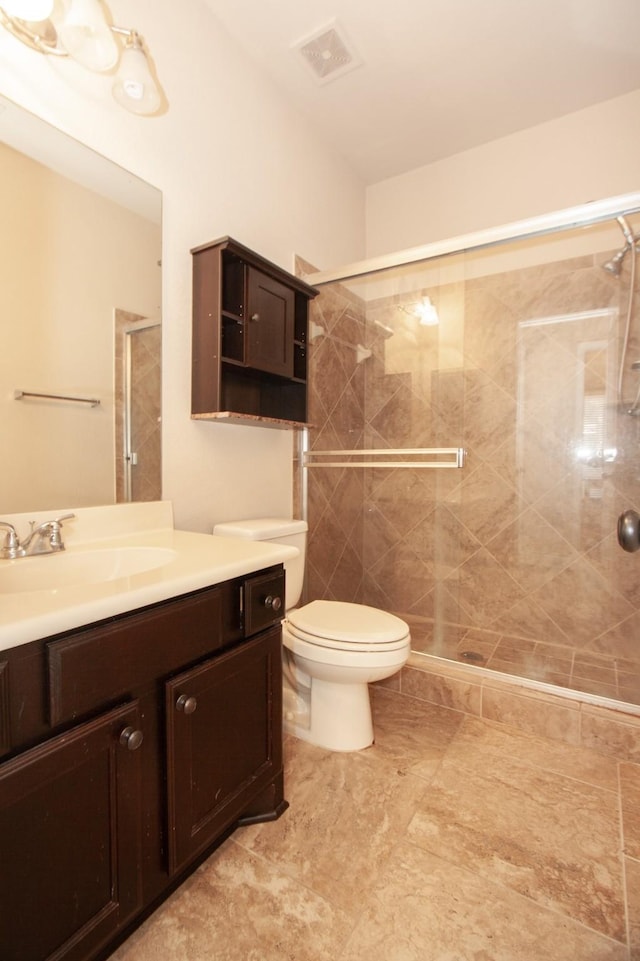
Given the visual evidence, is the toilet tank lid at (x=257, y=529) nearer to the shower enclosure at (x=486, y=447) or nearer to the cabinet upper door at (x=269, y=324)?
the shower enclosure at (x=486, y=447)

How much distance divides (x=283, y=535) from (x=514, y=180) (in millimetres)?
2205

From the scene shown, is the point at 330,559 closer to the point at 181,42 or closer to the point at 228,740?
the point at 228,740

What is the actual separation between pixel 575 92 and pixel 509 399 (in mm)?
1392

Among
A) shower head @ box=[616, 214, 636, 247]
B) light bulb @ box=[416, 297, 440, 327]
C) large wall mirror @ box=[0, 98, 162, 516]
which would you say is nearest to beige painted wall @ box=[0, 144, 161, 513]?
large wall mirror @ box=[0, 98, 162, 516]

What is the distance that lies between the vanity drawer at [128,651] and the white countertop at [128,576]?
0.12 feet

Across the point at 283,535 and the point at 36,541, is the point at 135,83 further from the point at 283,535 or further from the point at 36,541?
the point at 283,535

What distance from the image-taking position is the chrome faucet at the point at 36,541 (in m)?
1.03

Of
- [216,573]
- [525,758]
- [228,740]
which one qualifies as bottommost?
[525,758]

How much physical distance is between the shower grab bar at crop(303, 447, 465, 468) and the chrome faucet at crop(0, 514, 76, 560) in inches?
48.9

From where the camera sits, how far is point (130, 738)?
2.64ft

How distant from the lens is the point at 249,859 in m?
1.12

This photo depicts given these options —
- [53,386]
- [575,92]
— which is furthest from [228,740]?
[575,92]

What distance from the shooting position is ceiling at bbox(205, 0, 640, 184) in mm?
1654

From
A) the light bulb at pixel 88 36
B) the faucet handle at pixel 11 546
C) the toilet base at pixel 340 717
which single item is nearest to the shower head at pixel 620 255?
the light bulb at pixel 88 36
